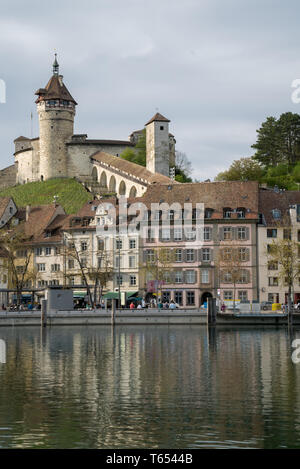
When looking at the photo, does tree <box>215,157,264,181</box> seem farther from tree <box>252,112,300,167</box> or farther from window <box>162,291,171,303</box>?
window <box>162,291,171,303</box>

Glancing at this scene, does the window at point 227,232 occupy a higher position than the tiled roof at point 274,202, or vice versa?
the tiled roof at point 274,202

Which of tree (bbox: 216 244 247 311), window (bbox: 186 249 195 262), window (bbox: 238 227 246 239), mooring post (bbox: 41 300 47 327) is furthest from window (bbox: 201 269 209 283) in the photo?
mooring post (bbox: 41 300 47 327)

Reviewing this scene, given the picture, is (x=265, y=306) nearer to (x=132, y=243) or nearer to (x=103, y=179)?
(x=132, y=243)

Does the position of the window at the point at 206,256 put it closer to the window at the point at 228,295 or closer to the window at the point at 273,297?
the window at the point at 228,295

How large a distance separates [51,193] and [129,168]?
15.4m

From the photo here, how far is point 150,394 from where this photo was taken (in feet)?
110

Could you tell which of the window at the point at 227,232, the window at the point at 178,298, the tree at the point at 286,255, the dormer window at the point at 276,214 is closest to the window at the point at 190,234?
the window at the point at 227,232

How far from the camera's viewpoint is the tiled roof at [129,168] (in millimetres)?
130500

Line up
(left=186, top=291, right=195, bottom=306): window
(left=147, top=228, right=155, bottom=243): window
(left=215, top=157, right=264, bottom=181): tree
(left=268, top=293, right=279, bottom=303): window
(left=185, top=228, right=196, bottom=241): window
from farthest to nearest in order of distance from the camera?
(left=215, top=157, right=264, bottom=181): tree
(left=147, top=228, right=155, bottom=243): window
(left=185, top=228, right=196, bottom=241): window
(left=186, top=291, right=195, bottom=306): window
(left=268, top=293, right=279, bottom=303): window

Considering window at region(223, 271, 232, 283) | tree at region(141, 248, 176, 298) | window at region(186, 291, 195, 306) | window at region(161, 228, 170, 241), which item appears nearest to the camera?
tree at region(141, 248, 176, 298)

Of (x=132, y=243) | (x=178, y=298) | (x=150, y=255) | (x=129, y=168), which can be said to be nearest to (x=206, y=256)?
(x=178, y=298)

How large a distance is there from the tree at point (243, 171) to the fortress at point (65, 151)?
23.6 m

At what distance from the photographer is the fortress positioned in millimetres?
150125

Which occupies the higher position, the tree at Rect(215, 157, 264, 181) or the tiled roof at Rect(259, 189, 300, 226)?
the tree at Rect(215, 157, 264, 181)
